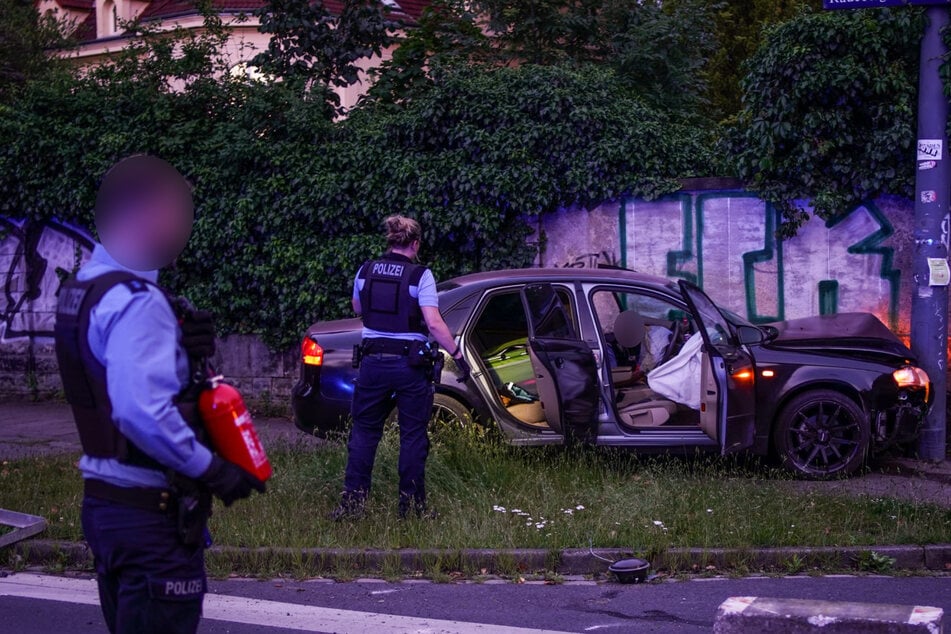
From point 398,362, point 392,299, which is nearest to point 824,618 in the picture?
point 398,362

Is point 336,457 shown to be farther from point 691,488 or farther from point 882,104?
point 882,104

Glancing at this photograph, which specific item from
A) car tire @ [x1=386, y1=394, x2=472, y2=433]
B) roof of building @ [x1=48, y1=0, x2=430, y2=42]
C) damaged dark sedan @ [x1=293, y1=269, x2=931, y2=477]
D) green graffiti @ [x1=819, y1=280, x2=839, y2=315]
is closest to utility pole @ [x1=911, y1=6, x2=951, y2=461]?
damaged dark sedan @ [x1=293, y1=269, x2=931, y2=477]

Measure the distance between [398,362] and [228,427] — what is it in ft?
11.8

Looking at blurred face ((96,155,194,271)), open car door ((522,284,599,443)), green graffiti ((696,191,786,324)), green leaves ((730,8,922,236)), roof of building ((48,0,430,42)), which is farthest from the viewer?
roof of building ((48,0,430,42))

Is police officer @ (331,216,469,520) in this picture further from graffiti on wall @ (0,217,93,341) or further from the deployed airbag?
graffiti on wall @ (0,217,93,341)

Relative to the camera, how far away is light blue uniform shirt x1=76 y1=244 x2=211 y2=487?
10.3 ft

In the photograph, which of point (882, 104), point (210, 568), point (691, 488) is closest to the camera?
point (210, 568)

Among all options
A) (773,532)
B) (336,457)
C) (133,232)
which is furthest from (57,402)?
(133,232)

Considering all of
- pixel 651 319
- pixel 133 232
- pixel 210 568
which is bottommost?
pixel 210 568

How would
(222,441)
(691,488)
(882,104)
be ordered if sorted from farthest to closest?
(882,104) → (691,488) → (222,441)

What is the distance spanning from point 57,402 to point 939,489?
31.2 ft

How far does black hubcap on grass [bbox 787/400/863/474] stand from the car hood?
50 centimetres

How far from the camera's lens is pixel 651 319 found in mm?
9531

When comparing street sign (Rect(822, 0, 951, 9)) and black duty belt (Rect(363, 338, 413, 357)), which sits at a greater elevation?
street sign (Rect(822, 0, 951, 9))
